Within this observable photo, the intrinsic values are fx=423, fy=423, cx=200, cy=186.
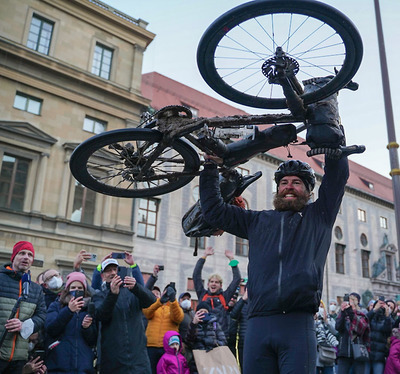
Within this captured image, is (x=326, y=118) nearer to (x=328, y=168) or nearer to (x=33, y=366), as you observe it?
(x=328, y=168)

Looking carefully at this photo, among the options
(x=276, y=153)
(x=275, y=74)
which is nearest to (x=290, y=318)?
(x=275, y=74)

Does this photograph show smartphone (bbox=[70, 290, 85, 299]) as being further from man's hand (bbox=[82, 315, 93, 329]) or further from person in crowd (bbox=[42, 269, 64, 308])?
person in crowd (bbox=[42, 269, 64, 308])

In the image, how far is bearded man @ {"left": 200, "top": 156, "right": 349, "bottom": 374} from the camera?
249 cm

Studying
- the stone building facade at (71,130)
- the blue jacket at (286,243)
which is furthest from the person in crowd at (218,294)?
the stone building facade at (71,130)

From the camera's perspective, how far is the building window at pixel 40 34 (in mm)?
19406

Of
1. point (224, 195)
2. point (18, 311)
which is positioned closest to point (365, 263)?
point (18, 311)

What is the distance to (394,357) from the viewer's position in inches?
319

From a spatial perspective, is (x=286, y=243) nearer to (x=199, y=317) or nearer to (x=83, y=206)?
(x=199, y=317)

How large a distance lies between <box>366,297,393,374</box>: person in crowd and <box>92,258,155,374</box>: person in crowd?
18.2ft

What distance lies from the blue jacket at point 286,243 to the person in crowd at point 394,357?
6614mm

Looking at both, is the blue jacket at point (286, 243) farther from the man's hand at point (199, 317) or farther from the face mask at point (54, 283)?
the man's hand at point (199, 317)

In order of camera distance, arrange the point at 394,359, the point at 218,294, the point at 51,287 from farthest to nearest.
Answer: the point at 394,359 < the point at 218,294 < the point at 51,287

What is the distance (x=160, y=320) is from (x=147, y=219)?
14974 mm

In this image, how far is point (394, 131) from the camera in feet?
26.8
